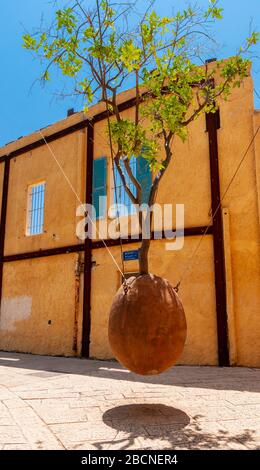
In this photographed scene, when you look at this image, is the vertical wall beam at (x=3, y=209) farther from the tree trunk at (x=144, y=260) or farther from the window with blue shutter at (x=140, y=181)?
the tree trunk at (x=144, y=260)

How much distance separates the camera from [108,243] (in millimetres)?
9203

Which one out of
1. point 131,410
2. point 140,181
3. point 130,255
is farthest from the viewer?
point 140,181

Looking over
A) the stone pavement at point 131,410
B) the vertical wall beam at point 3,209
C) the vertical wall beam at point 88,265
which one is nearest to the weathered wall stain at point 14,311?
the vertical wall beam at point 3,209

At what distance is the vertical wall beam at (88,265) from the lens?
29.6ft

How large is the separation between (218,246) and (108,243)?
111 inches

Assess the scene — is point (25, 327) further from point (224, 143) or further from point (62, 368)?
point (224, 143)

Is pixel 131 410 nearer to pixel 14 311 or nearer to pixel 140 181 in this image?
pixel 140 181

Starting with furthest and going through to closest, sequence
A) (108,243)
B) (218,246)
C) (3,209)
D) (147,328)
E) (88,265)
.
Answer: (3,209) < (88,265) < (108,243) < (218,246) < (147,328)

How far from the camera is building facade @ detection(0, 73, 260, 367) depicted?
24.2 ft

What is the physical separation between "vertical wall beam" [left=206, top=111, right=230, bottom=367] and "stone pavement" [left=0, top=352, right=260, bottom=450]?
0.68 m

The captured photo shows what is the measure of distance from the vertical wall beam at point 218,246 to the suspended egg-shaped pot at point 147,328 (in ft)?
12.1

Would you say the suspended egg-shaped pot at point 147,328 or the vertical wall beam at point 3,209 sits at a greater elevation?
the vertical wall beam at point 3,209

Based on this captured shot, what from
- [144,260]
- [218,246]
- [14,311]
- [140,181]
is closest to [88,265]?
[140,181]
